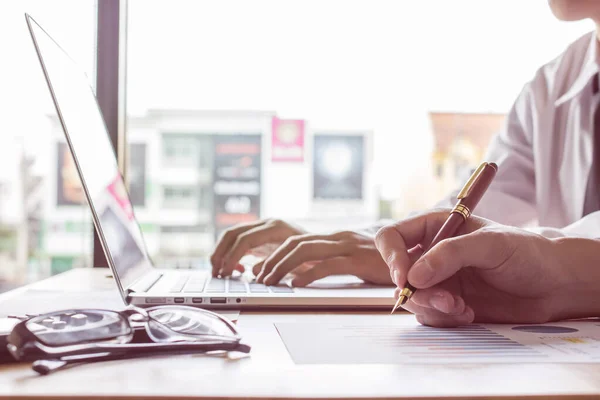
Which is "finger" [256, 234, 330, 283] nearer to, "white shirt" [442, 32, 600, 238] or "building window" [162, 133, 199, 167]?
"white shirt" [442, 32, 600, 238]

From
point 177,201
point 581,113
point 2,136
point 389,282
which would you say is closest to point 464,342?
point 389,282

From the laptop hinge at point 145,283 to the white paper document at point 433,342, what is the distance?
0.23 metres

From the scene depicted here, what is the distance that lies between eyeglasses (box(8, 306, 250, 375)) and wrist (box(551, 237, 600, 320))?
0.35 meters

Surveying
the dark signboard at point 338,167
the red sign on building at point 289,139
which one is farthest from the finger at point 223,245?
the red sign on building at point 289,139

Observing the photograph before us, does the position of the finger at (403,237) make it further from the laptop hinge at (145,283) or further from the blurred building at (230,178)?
the blurred building at (230,178)

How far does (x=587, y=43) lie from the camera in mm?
1328

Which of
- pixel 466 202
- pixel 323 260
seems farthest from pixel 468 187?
pixel 323 260

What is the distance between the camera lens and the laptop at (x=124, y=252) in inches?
24.5

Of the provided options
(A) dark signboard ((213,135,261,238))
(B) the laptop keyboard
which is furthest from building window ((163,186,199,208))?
(B) the laptop keyboard

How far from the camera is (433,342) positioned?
47 centimetres

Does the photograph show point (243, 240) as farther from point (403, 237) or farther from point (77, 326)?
point (77, 326)

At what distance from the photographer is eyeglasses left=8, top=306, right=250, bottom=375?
0.36 meters

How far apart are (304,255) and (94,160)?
13.0 inches

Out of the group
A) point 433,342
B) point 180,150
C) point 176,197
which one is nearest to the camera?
point 433,342
